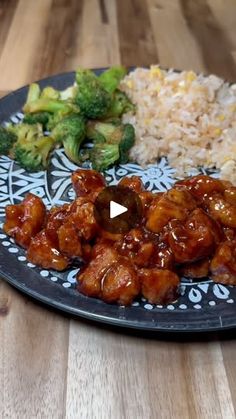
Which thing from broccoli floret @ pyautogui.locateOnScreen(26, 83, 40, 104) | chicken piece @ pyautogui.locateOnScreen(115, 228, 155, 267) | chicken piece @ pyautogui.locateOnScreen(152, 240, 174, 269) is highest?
broccoli floret @ pyautogui.locateOnScreen(26, 83, 40, 104)

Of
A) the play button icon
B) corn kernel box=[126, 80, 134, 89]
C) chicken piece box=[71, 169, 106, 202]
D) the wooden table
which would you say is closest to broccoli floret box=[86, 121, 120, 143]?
corn kernel box=[126, 80, 134, 89]

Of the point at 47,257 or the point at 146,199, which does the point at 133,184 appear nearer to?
the point at 146,199

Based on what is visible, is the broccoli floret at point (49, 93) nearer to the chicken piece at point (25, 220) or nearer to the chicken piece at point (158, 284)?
the chicken piece at point (25, 220)

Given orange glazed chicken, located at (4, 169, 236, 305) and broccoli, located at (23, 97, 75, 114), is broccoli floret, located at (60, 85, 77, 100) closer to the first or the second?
broccoli, located at (23, 97, 75, 114)

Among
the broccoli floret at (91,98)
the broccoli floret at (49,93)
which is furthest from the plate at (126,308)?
the broccoli floret at (49,93)

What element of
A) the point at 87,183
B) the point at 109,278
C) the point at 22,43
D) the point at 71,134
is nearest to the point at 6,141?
the point at 71,134

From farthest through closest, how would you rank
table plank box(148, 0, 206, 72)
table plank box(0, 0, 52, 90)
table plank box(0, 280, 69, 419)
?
1. table plank box(148, 0, 206, 72)
2. table plank box(0, 0, 52, 90)
3. table plank box(0, 280, 69, 419)

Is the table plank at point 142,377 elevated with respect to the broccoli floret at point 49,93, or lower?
lower
